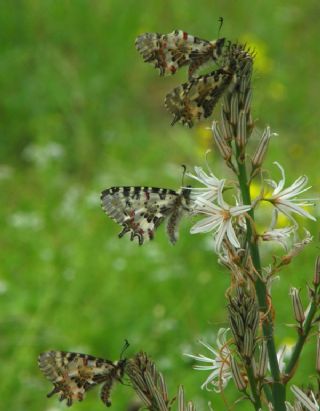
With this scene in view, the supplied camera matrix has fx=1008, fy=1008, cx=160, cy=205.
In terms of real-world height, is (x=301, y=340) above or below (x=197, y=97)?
below

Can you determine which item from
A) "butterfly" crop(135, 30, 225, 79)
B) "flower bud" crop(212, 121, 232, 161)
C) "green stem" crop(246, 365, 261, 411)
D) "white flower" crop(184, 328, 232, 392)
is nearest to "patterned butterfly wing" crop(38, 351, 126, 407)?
"white flower" crop(184, 328, 232, 392)

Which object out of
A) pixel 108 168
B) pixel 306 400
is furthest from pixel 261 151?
pixel 108 168

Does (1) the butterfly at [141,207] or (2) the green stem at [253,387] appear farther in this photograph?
(1) the butterfly at [141,207]

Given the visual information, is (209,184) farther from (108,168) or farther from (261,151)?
(108,168)

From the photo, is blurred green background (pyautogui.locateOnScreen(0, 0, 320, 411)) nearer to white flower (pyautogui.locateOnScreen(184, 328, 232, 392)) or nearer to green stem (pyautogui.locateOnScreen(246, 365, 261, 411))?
white flower (pyautogui.locateOnScreen(184, 328, 232, 392))

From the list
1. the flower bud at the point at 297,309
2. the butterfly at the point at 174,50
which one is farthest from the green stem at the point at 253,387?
the butterfly at the point at 174,50

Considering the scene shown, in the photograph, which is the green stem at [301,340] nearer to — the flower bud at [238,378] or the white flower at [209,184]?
the flower bud at [238,378]
